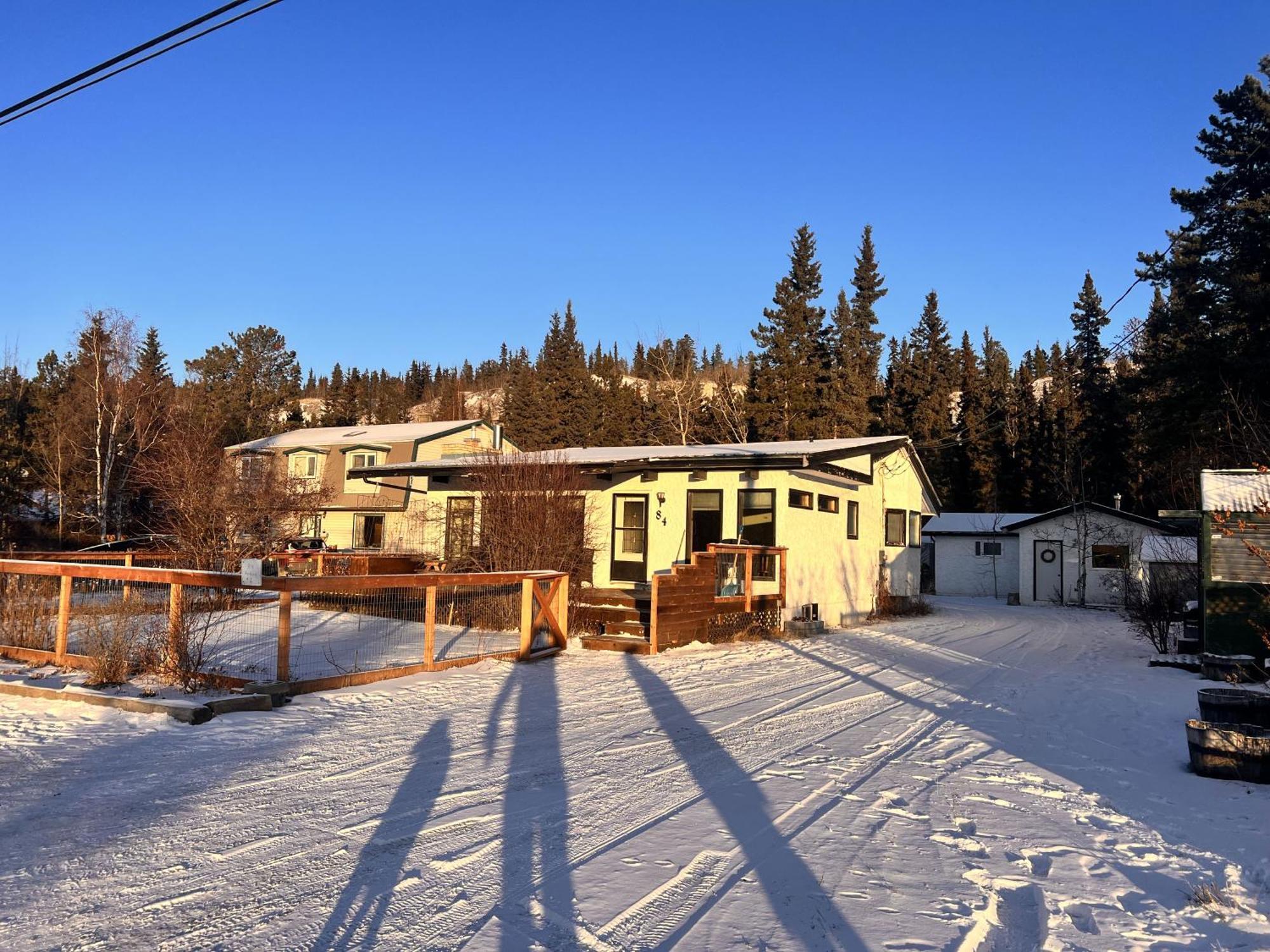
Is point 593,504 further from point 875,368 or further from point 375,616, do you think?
point 875,368

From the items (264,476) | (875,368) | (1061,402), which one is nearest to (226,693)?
(264,476)

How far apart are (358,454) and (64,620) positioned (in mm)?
32715

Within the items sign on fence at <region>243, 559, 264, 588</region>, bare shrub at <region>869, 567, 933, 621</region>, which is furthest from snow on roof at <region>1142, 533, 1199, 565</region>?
sign on fence at <region>243, 559, 264, 588</region>

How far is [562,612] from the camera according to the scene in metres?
12.9

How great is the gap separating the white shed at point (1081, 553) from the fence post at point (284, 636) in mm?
27431

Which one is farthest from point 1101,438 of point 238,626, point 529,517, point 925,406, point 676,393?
point 238,626

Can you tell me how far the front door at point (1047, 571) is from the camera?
99.5 ft

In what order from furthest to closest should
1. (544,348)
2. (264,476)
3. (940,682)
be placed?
(544,348)
(264,476)
(940,682)

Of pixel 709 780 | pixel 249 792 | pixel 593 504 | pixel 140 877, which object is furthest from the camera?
pixel 593 504

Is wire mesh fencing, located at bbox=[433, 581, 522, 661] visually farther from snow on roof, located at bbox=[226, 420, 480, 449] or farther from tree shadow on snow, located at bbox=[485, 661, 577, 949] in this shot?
snow on roof, located at bbox=[226, 420, 480, 449]

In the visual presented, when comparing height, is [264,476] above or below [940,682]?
above

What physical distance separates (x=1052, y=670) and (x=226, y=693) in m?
11.1

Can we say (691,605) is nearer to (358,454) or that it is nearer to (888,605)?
(888,605)

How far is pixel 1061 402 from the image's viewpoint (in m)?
52.1
